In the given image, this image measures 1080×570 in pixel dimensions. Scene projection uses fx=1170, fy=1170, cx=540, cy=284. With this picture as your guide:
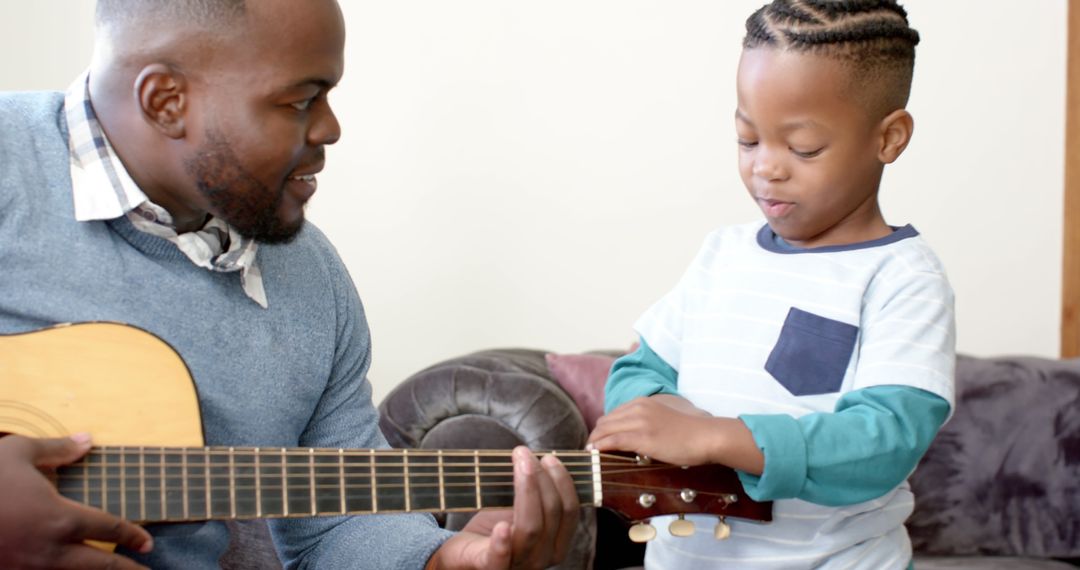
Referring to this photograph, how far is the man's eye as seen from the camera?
5.12ft

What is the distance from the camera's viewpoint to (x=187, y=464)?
133 centimetres

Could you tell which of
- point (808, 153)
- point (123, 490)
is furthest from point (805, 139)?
point (123, 490)

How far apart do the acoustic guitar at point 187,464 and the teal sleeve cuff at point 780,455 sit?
0.10 meters

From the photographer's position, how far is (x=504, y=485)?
1.52 m

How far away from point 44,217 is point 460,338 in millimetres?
2187

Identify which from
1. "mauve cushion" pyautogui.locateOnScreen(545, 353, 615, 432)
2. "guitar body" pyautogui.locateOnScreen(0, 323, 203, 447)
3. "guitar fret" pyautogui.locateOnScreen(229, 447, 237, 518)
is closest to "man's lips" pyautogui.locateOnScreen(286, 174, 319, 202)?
"guitar body" pyautogui.locateOnScreen(0, 323, 203, 447)

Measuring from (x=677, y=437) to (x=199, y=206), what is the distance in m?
0.71

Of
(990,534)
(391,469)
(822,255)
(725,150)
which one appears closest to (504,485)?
(391,469)

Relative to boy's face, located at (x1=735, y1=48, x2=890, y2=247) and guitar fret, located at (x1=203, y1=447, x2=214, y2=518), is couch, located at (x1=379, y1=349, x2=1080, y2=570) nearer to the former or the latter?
boy's face, located at (x1=735, y1=48, x2=890, y2=247)

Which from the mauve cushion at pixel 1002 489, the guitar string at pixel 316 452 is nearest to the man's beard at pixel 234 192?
the guitar string at pixel 316 452

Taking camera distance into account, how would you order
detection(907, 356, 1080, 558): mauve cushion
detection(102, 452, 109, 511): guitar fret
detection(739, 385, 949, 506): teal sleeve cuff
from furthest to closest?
Answer: detection(907, 356, 1080, 558): mauve cushion → detection(739, 385, 949, 506): teal sleeve cuff → detection(102, 452, 109, 511): guitar fret

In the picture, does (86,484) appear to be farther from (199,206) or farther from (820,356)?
(820,356)

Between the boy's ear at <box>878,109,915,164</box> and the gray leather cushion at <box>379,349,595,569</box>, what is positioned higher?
the boy's ear at <box>878,109,915,164</box>

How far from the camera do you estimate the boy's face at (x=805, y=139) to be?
5.31ft
